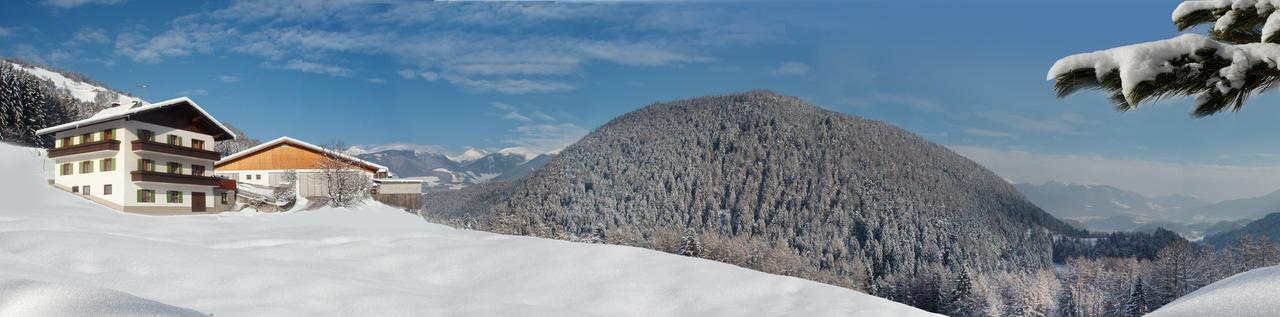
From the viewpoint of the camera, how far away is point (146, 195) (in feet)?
67.8

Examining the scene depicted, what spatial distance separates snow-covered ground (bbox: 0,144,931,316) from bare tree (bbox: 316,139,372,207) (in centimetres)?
1274

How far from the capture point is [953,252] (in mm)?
139750

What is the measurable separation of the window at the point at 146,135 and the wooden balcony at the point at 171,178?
119 centimetres

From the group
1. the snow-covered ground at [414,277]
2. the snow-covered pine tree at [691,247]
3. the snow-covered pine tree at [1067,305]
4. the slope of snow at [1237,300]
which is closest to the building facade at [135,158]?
the snow-covered ground at [414,277]

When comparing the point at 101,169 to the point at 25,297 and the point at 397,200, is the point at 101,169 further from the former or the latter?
the point at 25,297

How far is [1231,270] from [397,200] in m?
76.6

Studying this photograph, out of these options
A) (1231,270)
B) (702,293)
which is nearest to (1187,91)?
(702,293)

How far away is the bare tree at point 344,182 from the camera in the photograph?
25500 mm

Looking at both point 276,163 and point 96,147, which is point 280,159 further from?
point 96,147

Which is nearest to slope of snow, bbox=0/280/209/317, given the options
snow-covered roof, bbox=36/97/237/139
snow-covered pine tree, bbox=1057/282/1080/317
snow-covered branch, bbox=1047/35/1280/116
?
snow-covered branch, bbox=1047/35/1280/116

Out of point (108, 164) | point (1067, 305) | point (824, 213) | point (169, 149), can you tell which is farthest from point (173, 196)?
point (824, 213)

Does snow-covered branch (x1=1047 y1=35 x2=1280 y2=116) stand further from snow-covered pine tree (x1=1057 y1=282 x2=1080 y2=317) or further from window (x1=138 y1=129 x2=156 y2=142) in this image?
snow-covered pine tree (x1=1057 y1=282 x2=1080 y2=317)

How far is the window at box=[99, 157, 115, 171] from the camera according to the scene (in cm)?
2033

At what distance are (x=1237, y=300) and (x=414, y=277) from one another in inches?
347
